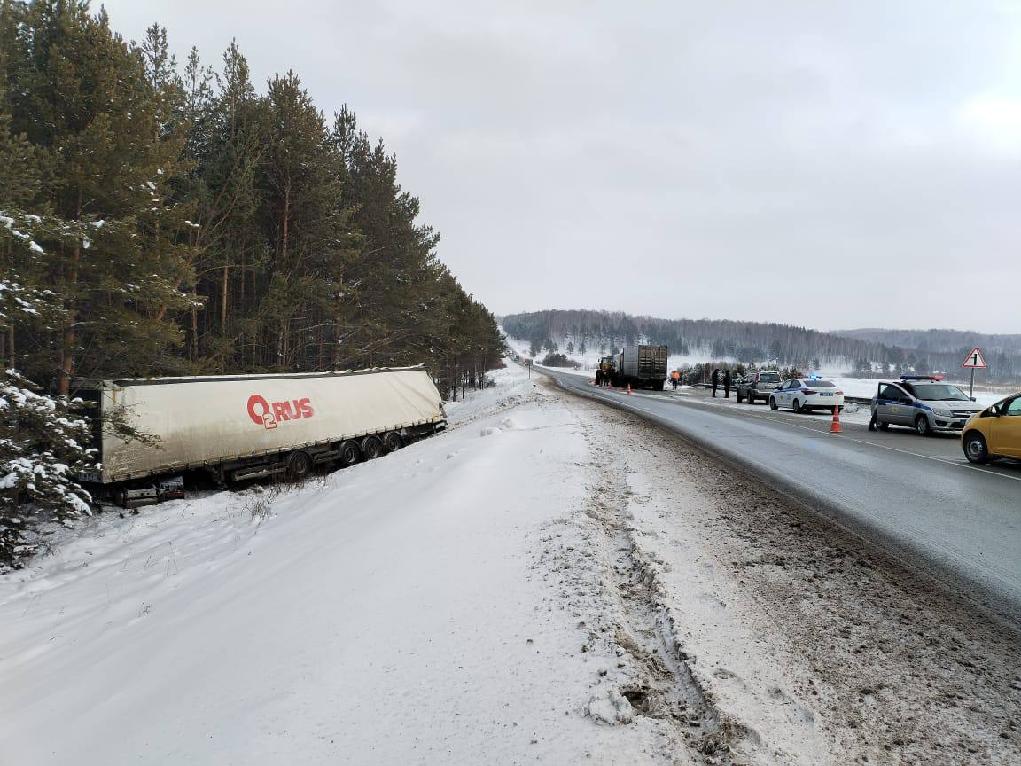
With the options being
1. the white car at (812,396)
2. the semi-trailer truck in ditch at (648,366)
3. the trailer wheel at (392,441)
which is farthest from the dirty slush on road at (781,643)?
the semi-trailer truck in ditch at (648,366)

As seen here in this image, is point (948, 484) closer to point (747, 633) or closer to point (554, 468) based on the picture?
point (554, 468)

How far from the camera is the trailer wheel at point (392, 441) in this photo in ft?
58.6

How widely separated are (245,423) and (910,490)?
1402 cm

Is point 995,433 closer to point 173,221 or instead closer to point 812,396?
point 812,396

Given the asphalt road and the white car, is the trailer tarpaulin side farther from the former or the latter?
the white car

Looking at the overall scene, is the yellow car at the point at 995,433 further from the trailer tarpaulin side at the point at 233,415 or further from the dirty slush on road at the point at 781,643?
the trailer tarpaulin side at the point at 233,415

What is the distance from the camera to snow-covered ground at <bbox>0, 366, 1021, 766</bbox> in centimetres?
294

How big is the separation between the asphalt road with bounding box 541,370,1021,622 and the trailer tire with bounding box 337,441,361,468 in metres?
10.0

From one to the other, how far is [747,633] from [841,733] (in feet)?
3.63

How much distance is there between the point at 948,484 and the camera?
891 centimetres

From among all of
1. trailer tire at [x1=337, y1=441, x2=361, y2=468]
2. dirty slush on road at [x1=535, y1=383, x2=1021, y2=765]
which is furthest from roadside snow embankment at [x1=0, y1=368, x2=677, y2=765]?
trailer tire at [x1=337, y1=441, x2=361, y2=468]

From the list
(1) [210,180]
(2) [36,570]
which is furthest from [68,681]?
(1) [210,180]

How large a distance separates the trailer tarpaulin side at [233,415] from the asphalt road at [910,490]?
10010 millimetres

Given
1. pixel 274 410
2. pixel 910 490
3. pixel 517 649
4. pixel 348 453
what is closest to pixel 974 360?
pixel 910 490
